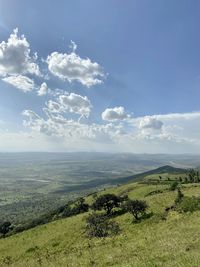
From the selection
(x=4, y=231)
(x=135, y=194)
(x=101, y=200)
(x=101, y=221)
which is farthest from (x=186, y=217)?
(x=4, y=231)

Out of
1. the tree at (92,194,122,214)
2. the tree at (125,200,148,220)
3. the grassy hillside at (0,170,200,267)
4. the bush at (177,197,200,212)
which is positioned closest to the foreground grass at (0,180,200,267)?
the grassy hillside at (0,170,200,267)

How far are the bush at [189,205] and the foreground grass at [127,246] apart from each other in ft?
7.37

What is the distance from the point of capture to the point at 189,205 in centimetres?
5397

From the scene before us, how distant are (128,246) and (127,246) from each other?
10.8 inches

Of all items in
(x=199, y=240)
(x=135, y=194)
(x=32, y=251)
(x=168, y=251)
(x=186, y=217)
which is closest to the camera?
(x=168, y=251)

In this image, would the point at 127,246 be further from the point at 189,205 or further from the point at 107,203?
the point at 107,203

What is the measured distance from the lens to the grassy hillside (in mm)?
24031

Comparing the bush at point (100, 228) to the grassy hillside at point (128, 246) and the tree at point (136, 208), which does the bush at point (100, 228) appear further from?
the tree at point (136, 208)

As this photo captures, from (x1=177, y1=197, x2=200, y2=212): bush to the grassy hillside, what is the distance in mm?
1678

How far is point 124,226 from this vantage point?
182ft

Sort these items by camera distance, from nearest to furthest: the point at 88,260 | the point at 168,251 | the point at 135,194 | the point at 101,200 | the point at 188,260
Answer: the point at 188,260 → the point at 168,251 → the point at 88,260 → the point at 101,200 → the point at 135,194

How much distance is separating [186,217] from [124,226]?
41.6 feet

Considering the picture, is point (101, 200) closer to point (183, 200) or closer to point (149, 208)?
point (149, 208)

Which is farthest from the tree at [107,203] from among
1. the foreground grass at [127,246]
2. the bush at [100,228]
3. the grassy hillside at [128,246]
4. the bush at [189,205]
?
the bush at [189,205]
